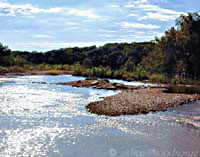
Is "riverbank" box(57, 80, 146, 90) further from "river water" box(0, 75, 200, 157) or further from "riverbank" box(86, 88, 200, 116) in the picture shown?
→ "river water" box(0, 75, 200, 157)

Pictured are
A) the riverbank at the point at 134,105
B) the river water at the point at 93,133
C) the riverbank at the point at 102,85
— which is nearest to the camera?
the river water at the point at 93,133

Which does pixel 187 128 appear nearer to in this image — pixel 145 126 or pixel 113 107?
pixel 145 126

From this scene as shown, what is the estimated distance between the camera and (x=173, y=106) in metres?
25.8

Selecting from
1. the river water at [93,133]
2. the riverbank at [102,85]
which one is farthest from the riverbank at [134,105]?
the riverbank at [102,85]

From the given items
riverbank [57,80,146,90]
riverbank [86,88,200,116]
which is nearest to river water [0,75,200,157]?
riverbank [86,88,200,116]

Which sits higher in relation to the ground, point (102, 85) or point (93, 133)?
point (102, 85)

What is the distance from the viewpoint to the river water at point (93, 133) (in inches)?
514

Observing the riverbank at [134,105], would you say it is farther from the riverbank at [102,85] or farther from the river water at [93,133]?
the riverbank at [102,85]

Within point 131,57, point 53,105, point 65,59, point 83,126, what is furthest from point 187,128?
point 65,59

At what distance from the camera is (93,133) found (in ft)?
53.5

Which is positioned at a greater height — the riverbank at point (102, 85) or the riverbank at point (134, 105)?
the riverbank at point (102, 85)

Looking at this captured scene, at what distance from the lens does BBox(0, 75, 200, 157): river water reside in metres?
13.1

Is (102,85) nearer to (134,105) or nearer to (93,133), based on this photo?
(134,105)

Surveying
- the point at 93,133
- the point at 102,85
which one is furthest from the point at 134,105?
the point at 102,85
